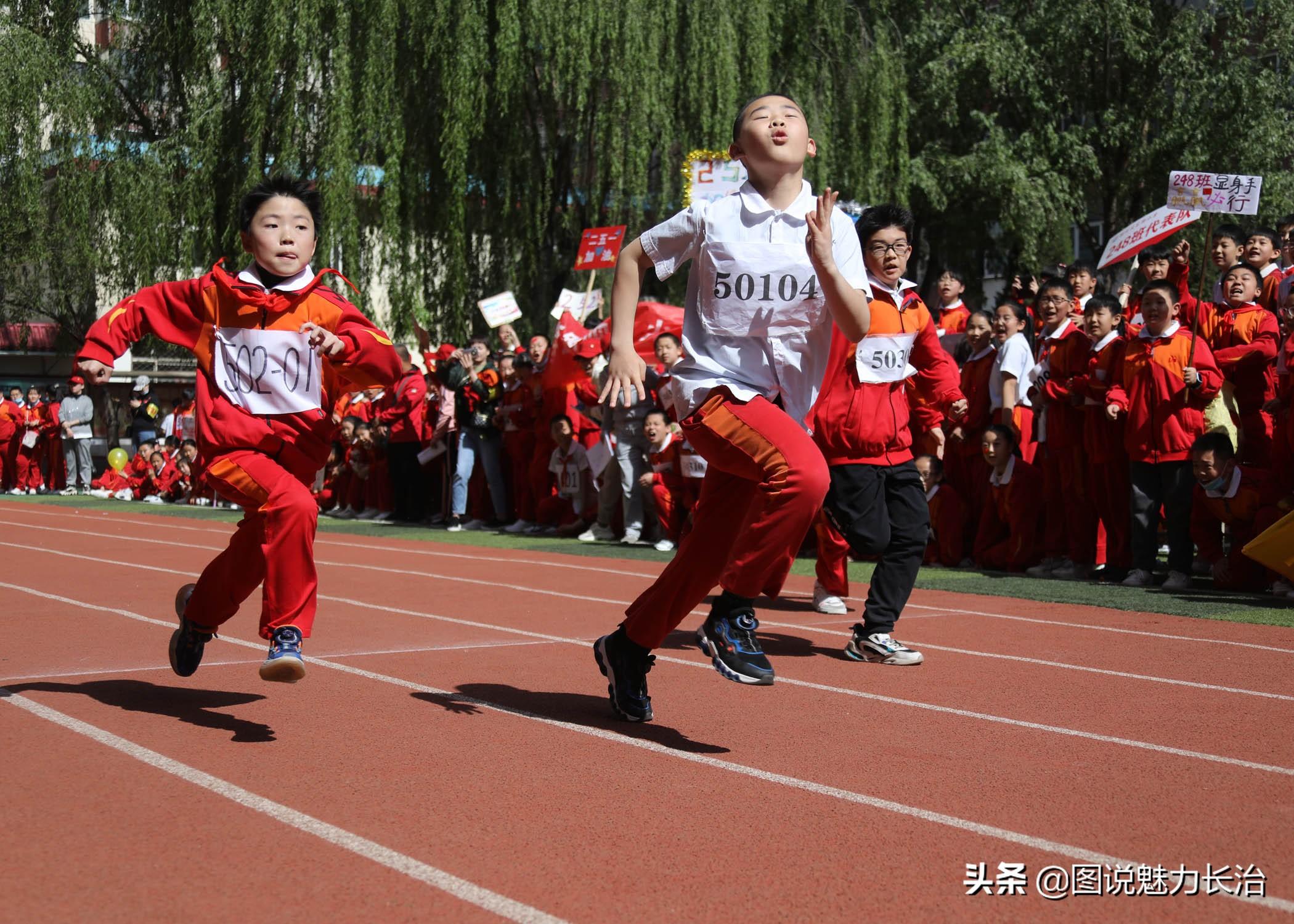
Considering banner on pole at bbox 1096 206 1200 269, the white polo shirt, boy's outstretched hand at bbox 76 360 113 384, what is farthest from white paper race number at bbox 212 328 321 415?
banner on pole at bbox 1096 206 1200 269

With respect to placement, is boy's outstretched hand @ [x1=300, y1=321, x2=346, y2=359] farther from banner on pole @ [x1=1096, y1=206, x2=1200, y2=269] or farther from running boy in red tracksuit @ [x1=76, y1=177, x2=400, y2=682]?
banner on pole @ [x1=1096, y1=206, x2=1200, y2=269]

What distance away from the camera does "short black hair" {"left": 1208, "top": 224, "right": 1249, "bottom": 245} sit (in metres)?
11.6

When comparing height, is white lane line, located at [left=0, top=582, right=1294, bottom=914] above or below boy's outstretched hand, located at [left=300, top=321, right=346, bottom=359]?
below

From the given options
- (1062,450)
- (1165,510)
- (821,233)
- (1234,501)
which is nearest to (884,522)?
(821,233)

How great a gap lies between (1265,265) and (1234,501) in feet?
7.37

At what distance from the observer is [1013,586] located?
10734 mm

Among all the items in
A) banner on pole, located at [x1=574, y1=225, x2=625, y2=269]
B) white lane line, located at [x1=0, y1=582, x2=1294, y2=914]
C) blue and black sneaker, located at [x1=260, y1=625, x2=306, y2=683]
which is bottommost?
white lane line, located at [x1=0, y1=582, x2=1294, y2=914]

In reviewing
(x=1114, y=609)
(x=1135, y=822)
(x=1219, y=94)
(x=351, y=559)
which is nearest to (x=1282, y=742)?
(x=1135, y=822)

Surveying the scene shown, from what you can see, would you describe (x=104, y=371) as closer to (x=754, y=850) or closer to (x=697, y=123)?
(x=754, y=850)

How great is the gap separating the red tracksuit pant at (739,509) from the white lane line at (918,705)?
0.98 meters

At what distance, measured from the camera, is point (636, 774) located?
461 cm

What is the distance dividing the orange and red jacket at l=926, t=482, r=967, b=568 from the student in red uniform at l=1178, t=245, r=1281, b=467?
2.37 meters

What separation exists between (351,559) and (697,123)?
37.7 feet

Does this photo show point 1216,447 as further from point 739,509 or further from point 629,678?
point 629,678
